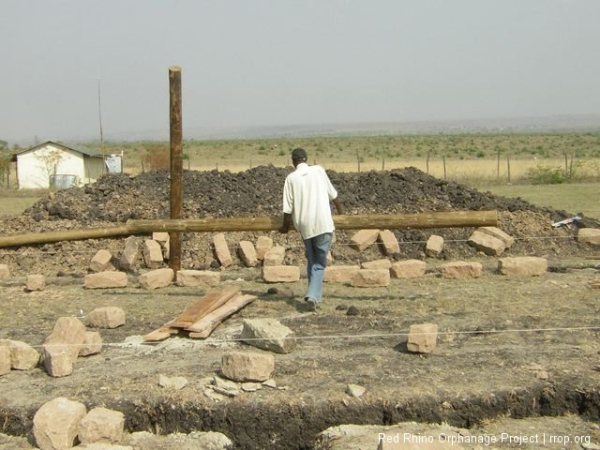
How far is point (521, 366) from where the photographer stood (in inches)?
231

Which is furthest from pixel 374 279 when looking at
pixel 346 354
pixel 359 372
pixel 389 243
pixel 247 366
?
pixel 247 366

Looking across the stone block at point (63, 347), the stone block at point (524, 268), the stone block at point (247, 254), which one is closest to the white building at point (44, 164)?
the stone block at point (247, 254)

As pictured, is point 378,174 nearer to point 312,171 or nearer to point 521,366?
point 312,171

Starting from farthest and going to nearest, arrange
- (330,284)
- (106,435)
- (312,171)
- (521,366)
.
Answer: (330,284), (312,171), (521,366), (106,435)

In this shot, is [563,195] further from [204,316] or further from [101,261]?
[204,316]

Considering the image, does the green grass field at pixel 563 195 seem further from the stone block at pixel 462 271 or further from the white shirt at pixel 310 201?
the white shirt at pixel 310 201

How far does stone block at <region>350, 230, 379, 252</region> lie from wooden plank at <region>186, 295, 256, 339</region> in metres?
3.88

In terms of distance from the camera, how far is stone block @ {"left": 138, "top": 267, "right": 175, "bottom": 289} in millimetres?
9453

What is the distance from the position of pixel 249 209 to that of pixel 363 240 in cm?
289

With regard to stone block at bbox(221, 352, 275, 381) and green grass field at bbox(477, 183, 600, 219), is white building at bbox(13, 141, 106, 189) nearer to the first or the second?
green grass field at bbox(477, 183, 600, 219)

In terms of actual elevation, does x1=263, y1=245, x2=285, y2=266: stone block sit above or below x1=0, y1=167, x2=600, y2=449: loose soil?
above

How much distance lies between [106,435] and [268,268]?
4869 mm

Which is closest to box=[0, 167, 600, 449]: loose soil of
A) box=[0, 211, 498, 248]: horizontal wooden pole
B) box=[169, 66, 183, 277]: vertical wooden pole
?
box=[169, 66, 183, 277]: vertical wooden pole

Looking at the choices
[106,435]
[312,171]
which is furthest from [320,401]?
[312,171]
